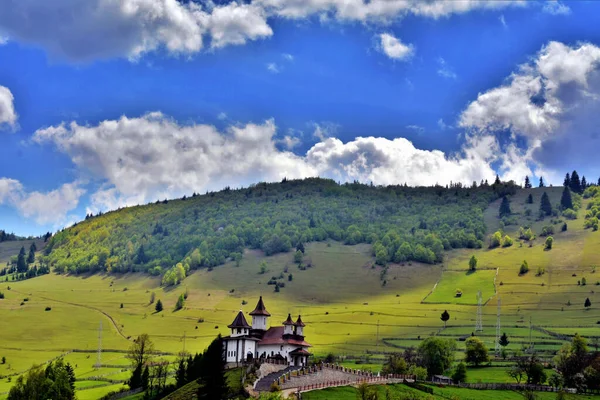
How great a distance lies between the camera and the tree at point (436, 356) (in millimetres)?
136750

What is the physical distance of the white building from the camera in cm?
10644

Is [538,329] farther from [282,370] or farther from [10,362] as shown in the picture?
[10,362]

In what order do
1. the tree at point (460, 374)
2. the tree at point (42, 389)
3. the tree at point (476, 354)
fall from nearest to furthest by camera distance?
the tree at point (42, 389), the tree at point (460, 374), the tree at point (476, 354)

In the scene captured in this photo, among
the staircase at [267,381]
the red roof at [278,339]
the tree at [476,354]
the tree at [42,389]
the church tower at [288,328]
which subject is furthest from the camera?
the tree at [476,354]

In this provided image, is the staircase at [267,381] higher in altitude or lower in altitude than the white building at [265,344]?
lower

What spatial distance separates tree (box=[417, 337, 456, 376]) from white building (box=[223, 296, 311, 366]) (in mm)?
36410

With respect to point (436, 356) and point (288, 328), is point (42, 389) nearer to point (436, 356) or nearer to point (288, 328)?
point (288, 328)

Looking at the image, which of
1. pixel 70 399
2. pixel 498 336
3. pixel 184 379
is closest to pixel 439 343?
pixel 498 336

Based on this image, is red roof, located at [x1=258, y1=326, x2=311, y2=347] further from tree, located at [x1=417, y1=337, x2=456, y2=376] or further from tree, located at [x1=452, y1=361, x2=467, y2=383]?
tree, located at [x1=417, y1=337, x2=456, y2=376]

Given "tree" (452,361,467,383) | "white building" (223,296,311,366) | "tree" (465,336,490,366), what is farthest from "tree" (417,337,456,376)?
"white building" (223,296,311,366)

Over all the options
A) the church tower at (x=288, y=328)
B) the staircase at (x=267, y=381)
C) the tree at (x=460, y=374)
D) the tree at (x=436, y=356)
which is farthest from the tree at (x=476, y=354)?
the staircase at (x=267, y=381)

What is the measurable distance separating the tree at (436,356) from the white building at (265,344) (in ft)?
119

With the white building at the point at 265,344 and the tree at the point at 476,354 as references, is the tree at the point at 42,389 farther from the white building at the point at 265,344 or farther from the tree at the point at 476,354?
the tree at the point at 476,354

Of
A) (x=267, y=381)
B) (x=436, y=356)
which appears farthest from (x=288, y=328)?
(x=436, y=356)
